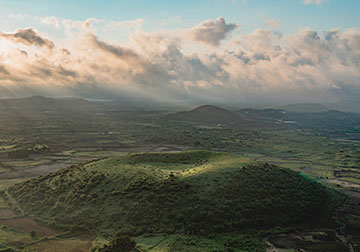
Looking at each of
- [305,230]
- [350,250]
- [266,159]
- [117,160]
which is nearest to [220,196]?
[305,230]

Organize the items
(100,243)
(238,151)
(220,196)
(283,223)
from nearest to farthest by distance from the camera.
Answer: (100,243), (283,223), (220,196), (238,151)

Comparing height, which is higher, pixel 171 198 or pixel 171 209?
pixel 171 198

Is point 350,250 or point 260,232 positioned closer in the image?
point 350,250

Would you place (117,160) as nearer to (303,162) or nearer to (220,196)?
(220,196)

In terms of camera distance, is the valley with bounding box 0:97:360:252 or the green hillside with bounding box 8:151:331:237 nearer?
the valley with bounding box 0:97:360:252

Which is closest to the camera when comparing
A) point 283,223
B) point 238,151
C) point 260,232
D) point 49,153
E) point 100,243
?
point 100,243

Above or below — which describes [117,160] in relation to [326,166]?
above

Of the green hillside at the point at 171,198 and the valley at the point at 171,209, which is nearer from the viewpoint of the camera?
the valley at the point at 171,209

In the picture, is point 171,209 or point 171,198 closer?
point 171,209
